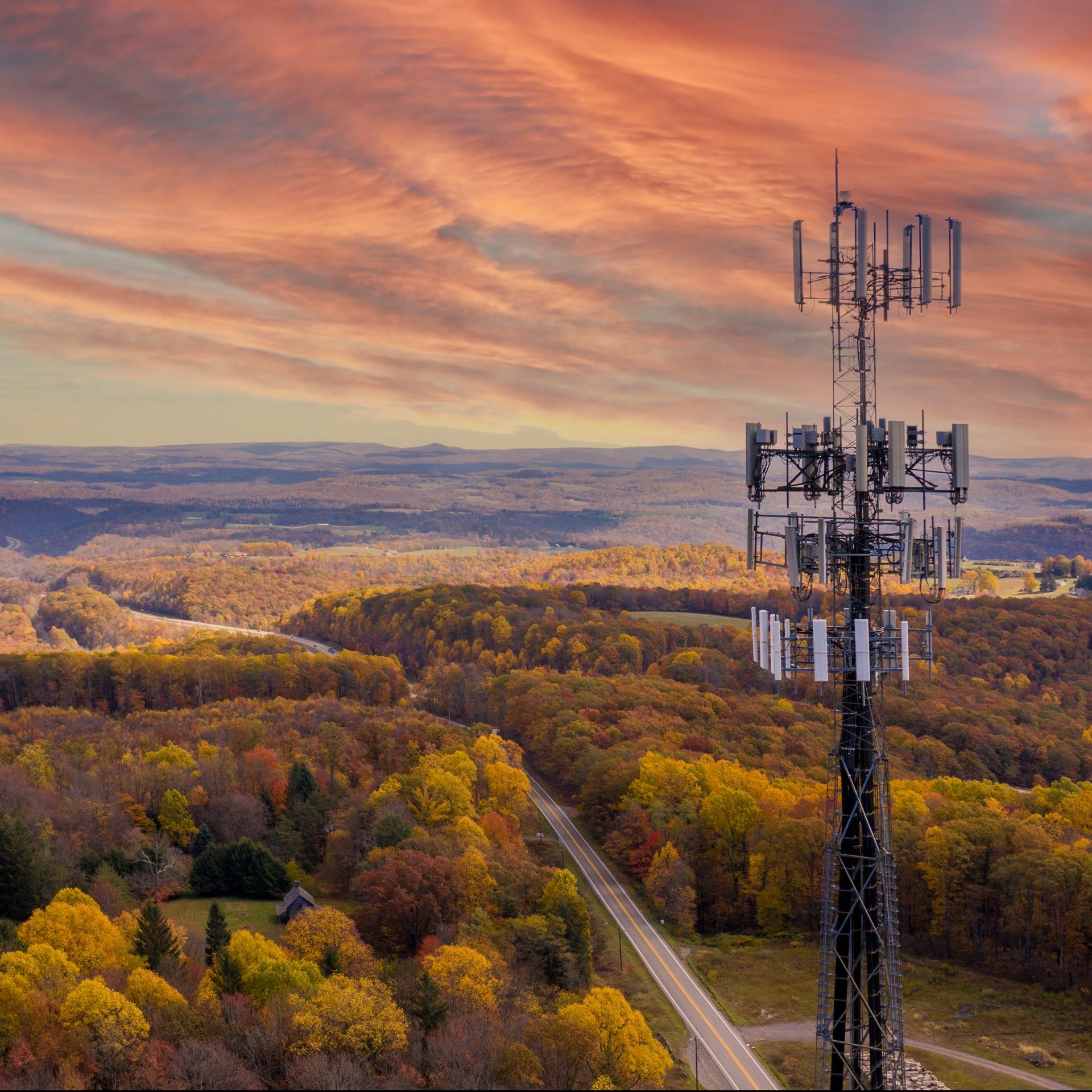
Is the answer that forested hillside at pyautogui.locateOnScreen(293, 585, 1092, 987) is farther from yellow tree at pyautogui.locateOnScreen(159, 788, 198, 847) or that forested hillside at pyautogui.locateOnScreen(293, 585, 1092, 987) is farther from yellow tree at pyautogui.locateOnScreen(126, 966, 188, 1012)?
yellow tree at pyautogui.locateOnScreen(126, 966, 188, 1012)

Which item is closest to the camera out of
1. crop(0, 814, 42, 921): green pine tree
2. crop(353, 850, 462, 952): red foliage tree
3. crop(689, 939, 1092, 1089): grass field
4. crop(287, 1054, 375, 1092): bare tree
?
crop(287, 1054, 375, 1092): bare tree

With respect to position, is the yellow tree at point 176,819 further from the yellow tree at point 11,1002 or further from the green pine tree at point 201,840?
the yellow tree at point 11,1002

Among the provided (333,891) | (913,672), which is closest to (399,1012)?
(333,891)

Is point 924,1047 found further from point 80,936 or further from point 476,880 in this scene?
point 80,936

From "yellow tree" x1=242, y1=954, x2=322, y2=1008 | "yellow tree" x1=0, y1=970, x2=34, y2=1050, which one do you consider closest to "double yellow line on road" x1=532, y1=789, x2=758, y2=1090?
"yellow tree" x1=242, y1=954, x2=322, y2=1008

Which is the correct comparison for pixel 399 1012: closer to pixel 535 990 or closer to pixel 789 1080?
pixel 535 990

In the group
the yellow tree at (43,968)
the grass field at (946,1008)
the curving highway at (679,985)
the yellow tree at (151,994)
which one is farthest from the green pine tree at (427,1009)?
the grass field at (946,1008)
